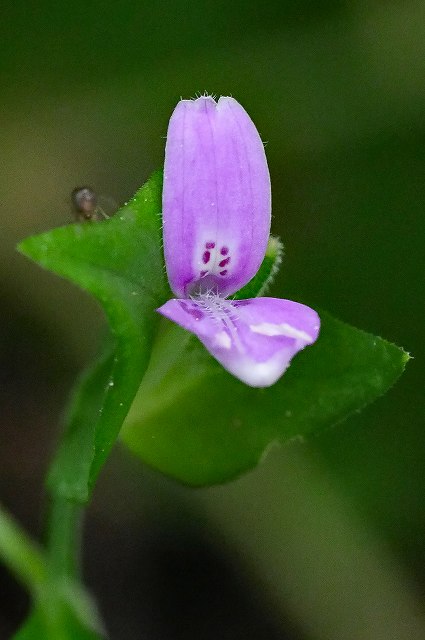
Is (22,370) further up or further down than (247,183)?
further down

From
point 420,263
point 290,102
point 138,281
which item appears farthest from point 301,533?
point 138,281

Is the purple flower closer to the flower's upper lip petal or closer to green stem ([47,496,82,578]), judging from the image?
the flower's upper lip petal

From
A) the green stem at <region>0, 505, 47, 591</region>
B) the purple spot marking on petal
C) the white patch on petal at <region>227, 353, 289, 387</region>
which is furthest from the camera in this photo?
the green stem at <region>0, 505, 47, 591</region>

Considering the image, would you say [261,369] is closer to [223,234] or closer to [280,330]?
[280,330]

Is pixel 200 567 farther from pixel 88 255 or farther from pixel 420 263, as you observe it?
pixel 88 255

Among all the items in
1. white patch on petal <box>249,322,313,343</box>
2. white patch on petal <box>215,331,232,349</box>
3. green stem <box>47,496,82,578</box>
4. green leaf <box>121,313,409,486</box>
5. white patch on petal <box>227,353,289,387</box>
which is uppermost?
white patch on petal <box>249,322,313,343</box>

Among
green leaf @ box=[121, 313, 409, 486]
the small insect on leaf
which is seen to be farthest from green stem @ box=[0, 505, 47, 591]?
the small insect on leaf

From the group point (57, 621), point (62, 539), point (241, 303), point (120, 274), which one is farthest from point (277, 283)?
point (120, 274)

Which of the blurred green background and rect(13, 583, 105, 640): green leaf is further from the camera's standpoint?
the blurred green background
